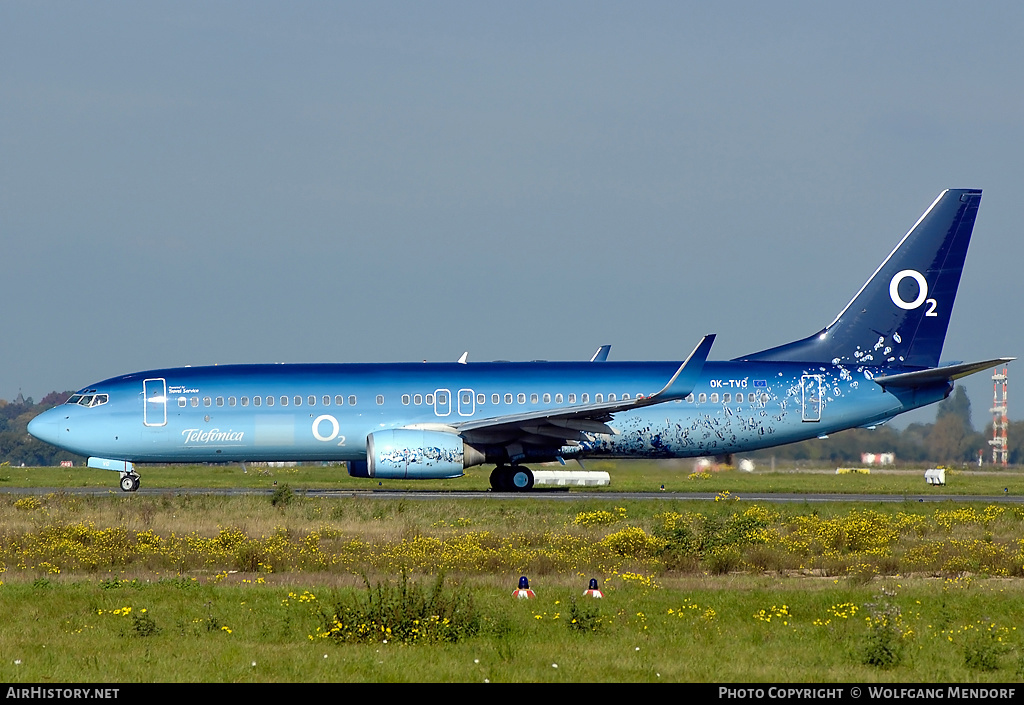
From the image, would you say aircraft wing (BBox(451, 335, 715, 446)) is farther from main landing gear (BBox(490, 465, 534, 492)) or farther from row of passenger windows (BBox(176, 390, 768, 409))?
main landing gear (BBox(490, 465, 534, 492))

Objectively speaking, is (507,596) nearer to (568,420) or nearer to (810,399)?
(568,420)

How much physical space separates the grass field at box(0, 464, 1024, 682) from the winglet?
5.92m

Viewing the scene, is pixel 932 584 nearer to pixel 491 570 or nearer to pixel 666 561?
pixel 666 561

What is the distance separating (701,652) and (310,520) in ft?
52.7

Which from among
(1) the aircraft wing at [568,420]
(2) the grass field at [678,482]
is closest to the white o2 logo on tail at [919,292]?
(2) the grass field at [678,482]

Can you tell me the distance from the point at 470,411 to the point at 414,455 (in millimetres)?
2962

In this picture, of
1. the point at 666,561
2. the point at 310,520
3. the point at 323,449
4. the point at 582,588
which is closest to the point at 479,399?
the point at 323,449

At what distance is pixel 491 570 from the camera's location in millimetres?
19031

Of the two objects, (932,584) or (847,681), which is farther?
(932,584)

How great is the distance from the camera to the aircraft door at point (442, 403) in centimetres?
3584

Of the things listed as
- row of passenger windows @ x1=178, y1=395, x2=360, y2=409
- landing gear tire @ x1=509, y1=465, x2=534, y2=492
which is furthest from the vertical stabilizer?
row of passenger windows @ x1=178, y1=395, x2=360, y2=409

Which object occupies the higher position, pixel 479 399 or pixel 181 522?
pixel 479 399

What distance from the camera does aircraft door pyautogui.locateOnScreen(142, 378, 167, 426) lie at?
35531mm

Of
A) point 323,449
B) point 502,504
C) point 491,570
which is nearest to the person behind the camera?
point 491,570
